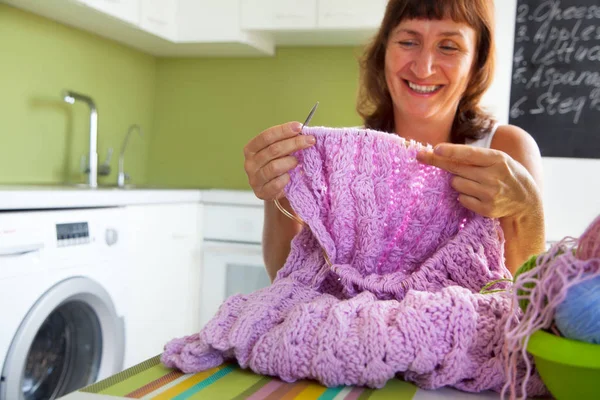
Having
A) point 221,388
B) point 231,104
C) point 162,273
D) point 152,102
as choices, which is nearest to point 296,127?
point 221,388

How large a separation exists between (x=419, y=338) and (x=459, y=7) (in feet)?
2.37

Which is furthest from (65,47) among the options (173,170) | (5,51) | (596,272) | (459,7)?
(596,272)

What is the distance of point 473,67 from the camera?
117cm

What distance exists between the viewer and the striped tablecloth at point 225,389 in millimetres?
507

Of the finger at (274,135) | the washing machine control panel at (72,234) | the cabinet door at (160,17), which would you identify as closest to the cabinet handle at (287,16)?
the cabinet door at (160,17)

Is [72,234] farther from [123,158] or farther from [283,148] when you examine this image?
[123,158]

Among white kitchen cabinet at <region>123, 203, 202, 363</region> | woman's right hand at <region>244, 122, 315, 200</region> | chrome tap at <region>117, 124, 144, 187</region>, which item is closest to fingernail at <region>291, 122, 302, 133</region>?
woman's right hand at <region>244, 122, 315, 200</region>

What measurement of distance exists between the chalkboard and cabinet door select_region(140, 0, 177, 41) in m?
1.45

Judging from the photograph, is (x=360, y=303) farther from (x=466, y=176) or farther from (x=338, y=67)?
(x=338, y=67)

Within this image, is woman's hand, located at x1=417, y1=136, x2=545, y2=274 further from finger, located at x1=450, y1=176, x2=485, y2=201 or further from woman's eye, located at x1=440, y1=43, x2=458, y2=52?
woman's eye, located at x1=440, y1=43, x2=458, y2=52

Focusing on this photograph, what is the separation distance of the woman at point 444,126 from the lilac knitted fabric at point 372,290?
31mm

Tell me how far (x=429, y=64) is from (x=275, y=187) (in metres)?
0.43

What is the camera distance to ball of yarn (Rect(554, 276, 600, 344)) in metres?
0.42

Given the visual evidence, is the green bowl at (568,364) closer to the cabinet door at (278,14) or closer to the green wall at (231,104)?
the cabinet door at (278,14)
